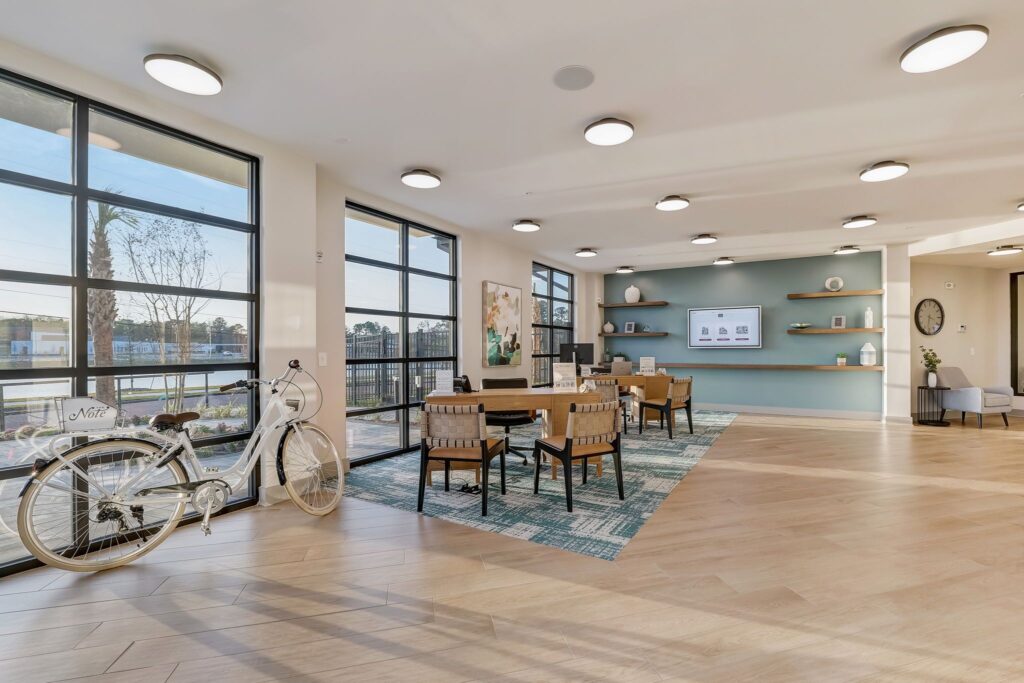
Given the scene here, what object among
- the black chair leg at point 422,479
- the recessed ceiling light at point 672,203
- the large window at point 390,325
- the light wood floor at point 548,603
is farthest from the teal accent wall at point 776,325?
the black chair leg at point 422,479

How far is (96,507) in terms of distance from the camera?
2.77 meters

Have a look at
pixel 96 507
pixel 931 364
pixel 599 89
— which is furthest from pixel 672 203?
pixel 931 364

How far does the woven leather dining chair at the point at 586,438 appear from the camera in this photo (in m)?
3.66

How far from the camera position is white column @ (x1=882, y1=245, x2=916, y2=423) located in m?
7.83

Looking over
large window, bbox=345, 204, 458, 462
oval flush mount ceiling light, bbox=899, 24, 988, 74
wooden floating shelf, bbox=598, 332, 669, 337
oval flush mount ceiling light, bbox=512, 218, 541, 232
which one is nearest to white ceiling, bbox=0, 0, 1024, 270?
oval flush mount ceiling light, bbox=899, 24, 988, 74

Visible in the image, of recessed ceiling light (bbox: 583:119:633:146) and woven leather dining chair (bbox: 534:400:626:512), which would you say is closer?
recessed ceiling light (bbox: 583:119:633:146)

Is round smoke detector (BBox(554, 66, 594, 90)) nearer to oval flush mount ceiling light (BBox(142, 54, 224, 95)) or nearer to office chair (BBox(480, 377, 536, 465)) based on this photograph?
oval flush mount ceiling light (BBox(142, 54, 224, 95))

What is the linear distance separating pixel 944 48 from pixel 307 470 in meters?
4.88

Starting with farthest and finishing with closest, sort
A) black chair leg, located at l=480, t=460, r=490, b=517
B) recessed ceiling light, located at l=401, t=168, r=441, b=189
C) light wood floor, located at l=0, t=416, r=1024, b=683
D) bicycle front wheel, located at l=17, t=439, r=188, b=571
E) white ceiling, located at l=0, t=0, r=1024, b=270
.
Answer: recessed ceiling light, located at l=401, t=168, r=441, b=189 → black chair leg, located at l=480, t=460, r=490, b=517 → bicycle front wheel, located at l=17, t=439, r=188, b=571 → white ceiling, located at l=0, t=0, r=1024, b=270 → light wood floor, located at l=0, t=416, r=1024, b=683

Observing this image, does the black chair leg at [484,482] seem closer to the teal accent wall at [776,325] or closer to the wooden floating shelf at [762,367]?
the wooden floating shelf at [762,367]

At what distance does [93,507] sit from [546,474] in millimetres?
3524

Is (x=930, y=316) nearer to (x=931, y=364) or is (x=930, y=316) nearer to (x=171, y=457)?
(x=931, y=364)

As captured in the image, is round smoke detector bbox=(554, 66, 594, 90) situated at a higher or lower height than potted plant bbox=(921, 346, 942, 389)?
higher

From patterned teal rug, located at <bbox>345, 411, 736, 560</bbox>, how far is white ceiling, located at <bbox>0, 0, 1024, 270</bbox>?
2962 millimetres
